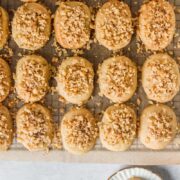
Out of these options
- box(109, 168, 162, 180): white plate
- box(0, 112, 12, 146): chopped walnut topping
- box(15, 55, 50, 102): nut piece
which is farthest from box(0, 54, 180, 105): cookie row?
box(109, 168, 162, 180): white plate

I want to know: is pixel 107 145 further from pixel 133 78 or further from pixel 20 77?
pixel 20 77

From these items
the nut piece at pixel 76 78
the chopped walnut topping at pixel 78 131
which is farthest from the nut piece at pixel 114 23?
the chopped walnut topping at pixel 78 131

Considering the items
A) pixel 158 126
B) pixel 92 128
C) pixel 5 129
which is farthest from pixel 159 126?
pixel 5 129

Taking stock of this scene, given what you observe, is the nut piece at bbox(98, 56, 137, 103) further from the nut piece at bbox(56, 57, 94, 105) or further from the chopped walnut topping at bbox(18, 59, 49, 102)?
the chopped walnut topping at bbox(18, 59, 49, 102)

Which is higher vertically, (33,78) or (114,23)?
(114,23)

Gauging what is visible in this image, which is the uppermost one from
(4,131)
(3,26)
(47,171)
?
(3,26)

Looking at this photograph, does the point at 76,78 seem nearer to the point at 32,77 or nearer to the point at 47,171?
the point at 32,77

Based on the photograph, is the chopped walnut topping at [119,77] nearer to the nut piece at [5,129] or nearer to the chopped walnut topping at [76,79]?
the chopped walnut topping at [76,79]
